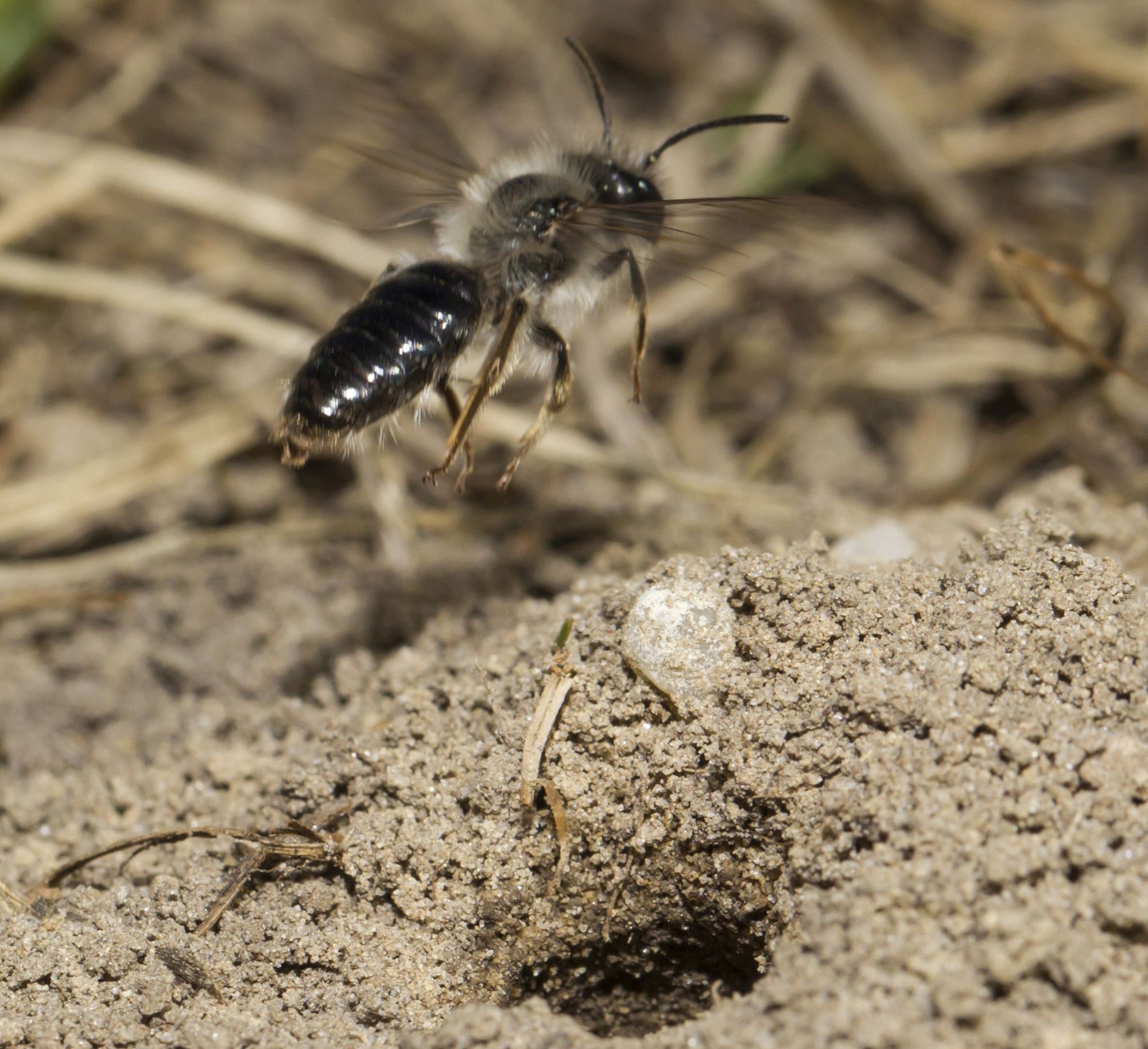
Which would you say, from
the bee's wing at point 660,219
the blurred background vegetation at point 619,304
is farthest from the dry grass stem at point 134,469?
the bee's wing at point 660,219

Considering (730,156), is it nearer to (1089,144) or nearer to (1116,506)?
(1089,144)

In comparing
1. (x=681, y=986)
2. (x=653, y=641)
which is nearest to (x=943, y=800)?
(x=653, y=641)

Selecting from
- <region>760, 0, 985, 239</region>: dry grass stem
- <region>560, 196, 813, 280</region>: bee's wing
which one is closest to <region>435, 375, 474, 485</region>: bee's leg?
<region>560, 196, 813, 280</region>: bee's wing

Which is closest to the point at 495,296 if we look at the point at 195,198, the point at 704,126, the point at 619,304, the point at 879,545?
the point at 619,304

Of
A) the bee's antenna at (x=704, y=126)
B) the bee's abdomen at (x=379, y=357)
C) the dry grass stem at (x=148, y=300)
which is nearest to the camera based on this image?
the bee's abdomen at (x=379, y=357)

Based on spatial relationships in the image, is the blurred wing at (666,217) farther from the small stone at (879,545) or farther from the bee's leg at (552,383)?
the small stone at (879,545)

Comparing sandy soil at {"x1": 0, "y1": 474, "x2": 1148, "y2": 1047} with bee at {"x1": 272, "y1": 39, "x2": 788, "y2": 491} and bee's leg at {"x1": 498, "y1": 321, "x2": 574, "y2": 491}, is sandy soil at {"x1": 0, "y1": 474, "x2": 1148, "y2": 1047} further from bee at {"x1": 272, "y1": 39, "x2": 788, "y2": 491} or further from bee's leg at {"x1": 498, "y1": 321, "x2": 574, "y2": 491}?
bee at {"x1": 272, "y1": 39, "x2": 788, "y2": 491}

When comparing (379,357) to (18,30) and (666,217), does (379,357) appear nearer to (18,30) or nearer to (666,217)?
(666,217)
